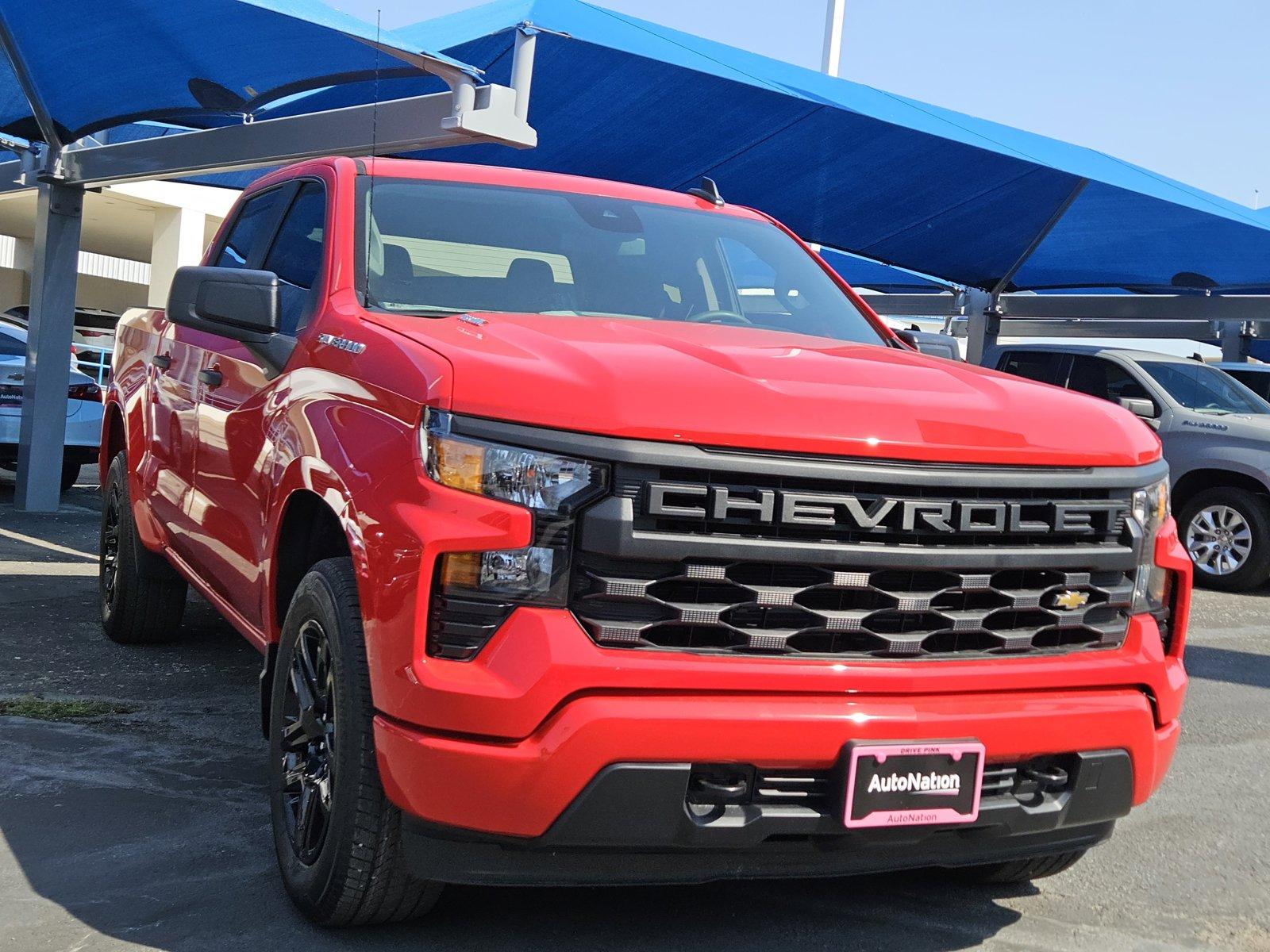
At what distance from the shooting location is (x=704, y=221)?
471 centimetres

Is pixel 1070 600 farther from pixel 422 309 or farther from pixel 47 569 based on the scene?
pixel 47 569

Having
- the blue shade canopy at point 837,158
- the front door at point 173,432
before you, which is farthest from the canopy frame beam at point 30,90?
the front door at point 173,432

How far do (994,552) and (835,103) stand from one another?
794 centimetres

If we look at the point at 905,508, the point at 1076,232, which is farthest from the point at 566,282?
the point at 1076,232

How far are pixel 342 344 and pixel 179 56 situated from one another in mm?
6265

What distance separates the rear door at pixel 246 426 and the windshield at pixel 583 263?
0.26 m

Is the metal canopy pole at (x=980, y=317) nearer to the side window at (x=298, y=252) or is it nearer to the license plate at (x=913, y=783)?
the side window at (x=298, y=252)

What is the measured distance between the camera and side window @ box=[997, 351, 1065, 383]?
1188cm

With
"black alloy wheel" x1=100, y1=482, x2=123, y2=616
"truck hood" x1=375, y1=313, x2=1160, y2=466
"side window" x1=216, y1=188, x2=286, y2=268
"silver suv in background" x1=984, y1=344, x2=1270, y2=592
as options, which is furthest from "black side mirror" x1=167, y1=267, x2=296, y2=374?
"silver suv in background" x1=984, y1=344, x2=1270, y2=592

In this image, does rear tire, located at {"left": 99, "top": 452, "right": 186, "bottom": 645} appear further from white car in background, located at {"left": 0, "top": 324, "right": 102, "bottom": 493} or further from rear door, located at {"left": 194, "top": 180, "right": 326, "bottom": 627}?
white car in background, located at {"left": 0, "top": 324, "right": 102, "bottom": 493}

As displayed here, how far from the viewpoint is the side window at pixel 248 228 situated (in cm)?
487

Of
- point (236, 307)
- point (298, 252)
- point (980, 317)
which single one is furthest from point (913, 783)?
point (980, 317)

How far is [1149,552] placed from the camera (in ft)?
10.4

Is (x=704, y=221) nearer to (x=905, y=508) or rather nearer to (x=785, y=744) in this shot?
(x=905, y=508)
